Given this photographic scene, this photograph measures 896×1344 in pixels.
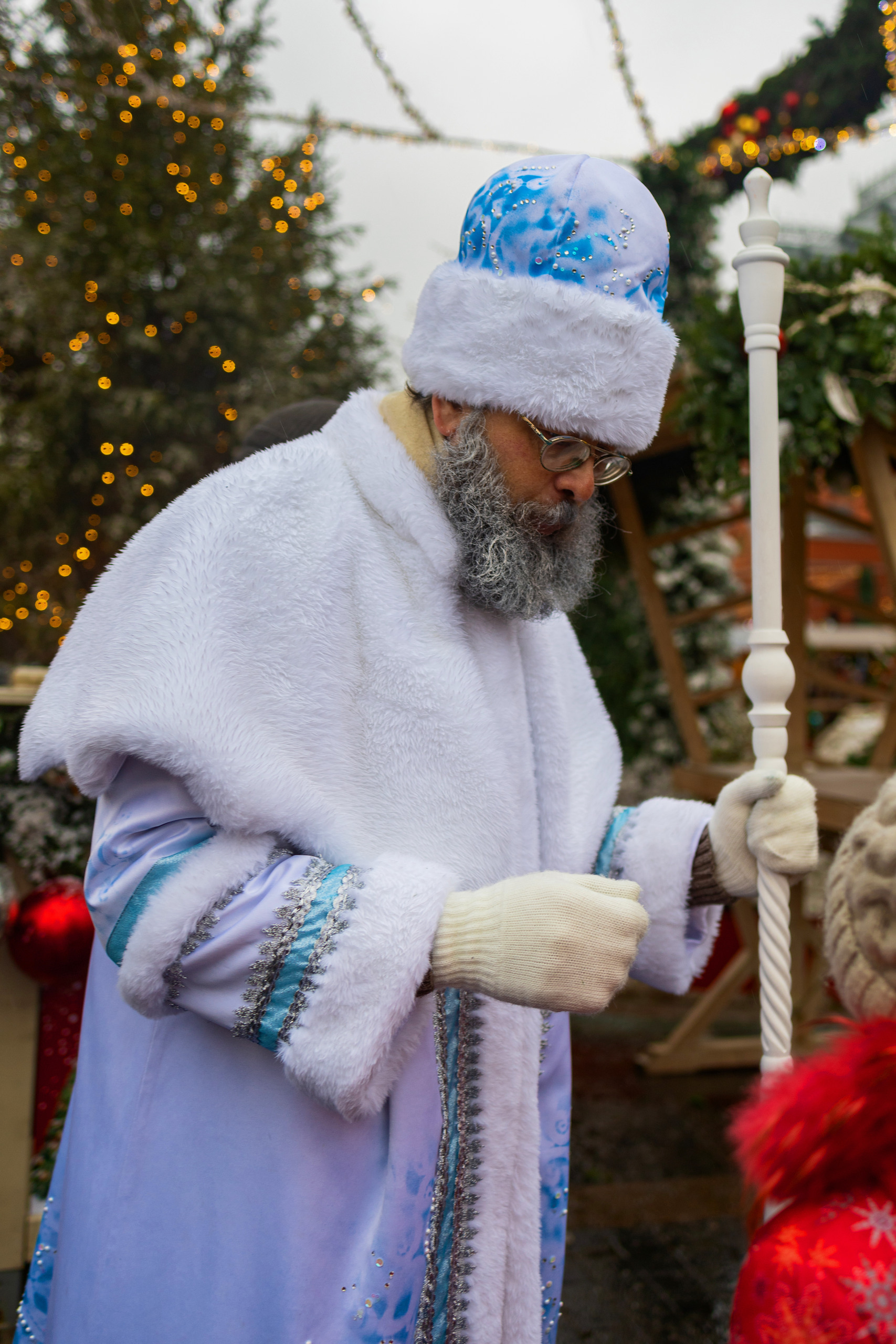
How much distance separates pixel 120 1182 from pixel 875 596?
14151 millimetres

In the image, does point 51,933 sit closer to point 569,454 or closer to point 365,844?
point 365,844

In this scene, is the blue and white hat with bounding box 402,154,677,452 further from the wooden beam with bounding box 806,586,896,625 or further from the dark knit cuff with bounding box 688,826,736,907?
the wooden beam with bounding box 806,586,896,625

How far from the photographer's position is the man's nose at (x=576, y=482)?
4.20 ft

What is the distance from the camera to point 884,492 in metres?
2.65

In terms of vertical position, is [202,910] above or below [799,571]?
below

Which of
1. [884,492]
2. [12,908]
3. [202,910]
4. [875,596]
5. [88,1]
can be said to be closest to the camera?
[202,910]

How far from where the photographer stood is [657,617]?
3938mm

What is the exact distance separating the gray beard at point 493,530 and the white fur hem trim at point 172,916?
0.48 meters

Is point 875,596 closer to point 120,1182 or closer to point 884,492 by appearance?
point 884,492

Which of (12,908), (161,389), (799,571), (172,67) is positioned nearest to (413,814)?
(12,908)

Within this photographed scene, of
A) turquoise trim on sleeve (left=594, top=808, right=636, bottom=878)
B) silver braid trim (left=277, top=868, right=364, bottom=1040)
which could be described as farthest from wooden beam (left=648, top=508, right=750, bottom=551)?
silver braid trim (left=277, top=868, right=364, bottom=1040)

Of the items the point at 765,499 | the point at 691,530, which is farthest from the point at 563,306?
the point at 691,530

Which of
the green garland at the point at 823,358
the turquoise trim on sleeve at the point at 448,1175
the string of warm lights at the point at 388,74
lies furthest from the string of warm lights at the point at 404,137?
the turquoise trim on sleeve at the point at 448,1175

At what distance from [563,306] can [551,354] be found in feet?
0.19
